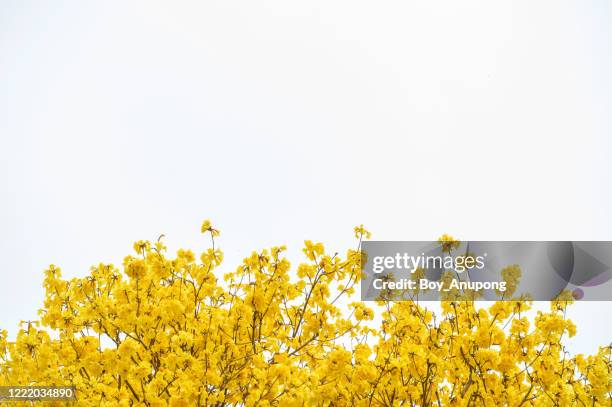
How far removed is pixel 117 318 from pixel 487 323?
303 cm

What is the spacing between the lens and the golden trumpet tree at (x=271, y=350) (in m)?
4.29

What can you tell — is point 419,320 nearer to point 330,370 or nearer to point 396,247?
point 330,370

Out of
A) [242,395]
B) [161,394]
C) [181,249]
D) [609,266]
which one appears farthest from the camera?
[609,266]

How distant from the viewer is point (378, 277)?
5336mm

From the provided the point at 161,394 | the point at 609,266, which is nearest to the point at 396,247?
the point at 161,394

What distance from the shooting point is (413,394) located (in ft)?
15.1

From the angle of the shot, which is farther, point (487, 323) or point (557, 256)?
point (557, 256)

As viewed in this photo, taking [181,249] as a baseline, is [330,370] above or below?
below

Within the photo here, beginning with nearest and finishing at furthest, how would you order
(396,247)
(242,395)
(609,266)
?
1. (242,395)
2. (396,247)
3. (609,266)

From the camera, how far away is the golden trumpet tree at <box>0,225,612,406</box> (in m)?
4.29

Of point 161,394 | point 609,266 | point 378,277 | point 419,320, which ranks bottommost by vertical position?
point 161,394

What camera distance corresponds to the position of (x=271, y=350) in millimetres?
4648

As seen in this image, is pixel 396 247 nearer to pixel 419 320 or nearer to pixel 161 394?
pixel 419 320

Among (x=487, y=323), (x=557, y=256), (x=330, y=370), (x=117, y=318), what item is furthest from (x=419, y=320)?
(x=557, y=256)
